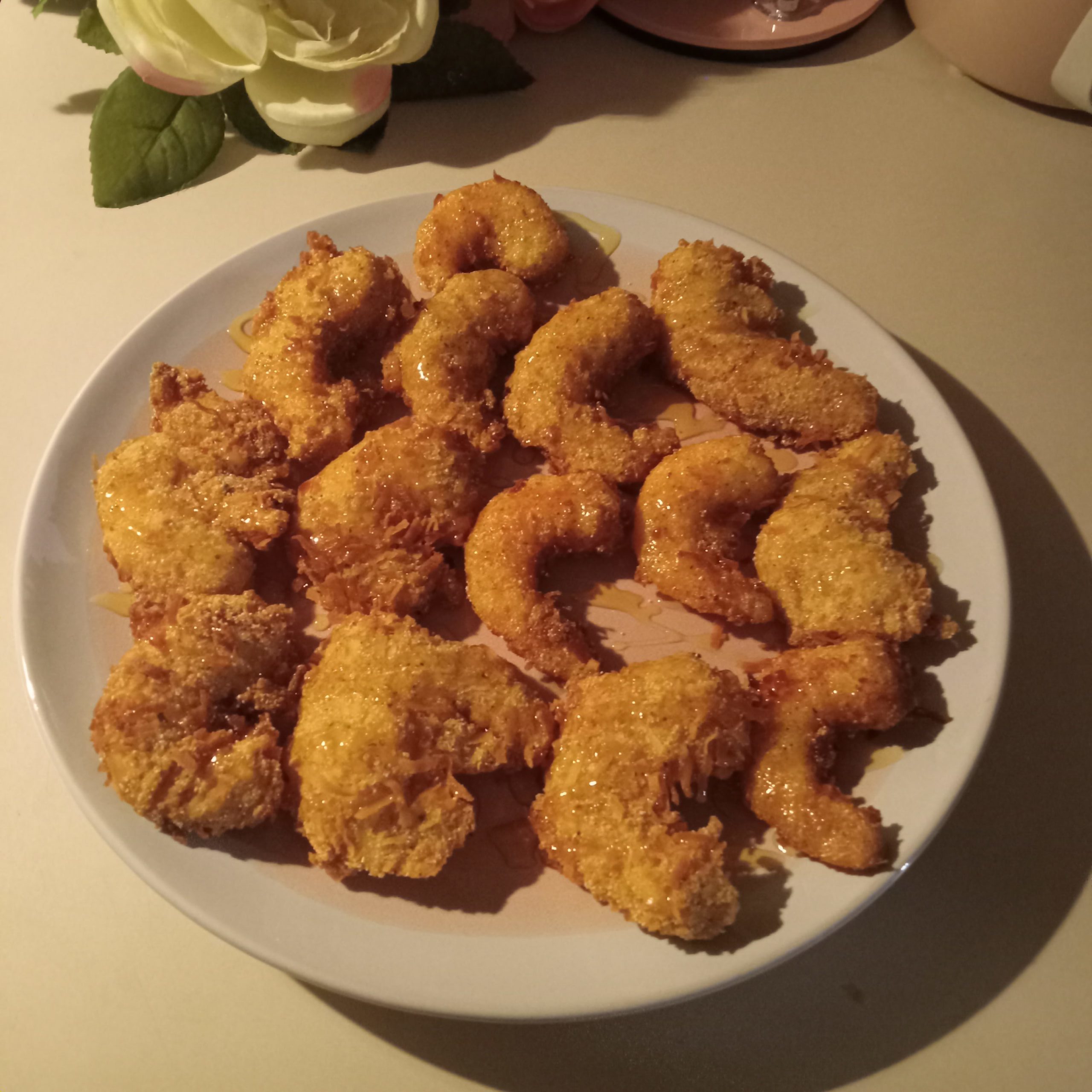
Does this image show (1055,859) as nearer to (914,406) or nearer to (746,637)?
(746,637)

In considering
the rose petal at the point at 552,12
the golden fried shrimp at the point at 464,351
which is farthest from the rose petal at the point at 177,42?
the rose petal at the point at 552,12

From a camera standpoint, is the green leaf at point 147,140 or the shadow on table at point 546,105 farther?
the shadow on table at point 546,105

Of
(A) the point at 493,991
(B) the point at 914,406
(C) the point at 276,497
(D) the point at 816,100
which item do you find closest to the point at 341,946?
(A) the point at 493,991

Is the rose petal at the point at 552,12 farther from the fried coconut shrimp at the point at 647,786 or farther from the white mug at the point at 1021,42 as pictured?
the fried coconut shrimp at the point at 647,786

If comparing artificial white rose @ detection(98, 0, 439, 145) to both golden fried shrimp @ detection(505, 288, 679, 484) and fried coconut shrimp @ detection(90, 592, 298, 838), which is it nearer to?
golden fried shrimp @ detection(505, 288, 679, 484)

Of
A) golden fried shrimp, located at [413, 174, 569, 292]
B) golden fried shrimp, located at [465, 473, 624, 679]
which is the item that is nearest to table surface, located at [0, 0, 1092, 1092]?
golden fried shrimp, located at [413, 174, 569, 292]

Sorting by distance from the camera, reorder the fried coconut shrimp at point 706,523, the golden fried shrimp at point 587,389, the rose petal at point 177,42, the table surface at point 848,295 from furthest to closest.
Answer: the rose petal at point 177,42, the golden fried shrimp at point 587,389, the fried coconut shrimp at point 706,523, the table surface at point 848,295

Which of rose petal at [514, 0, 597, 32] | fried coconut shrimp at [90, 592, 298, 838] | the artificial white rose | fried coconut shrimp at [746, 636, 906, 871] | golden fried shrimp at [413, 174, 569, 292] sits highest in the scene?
rose petal at [514, 0, 597, 32]

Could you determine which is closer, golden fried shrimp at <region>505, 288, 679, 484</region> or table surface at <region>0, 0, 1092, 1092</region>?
table surface at <region>0, 0, 1092, 1092</region>
